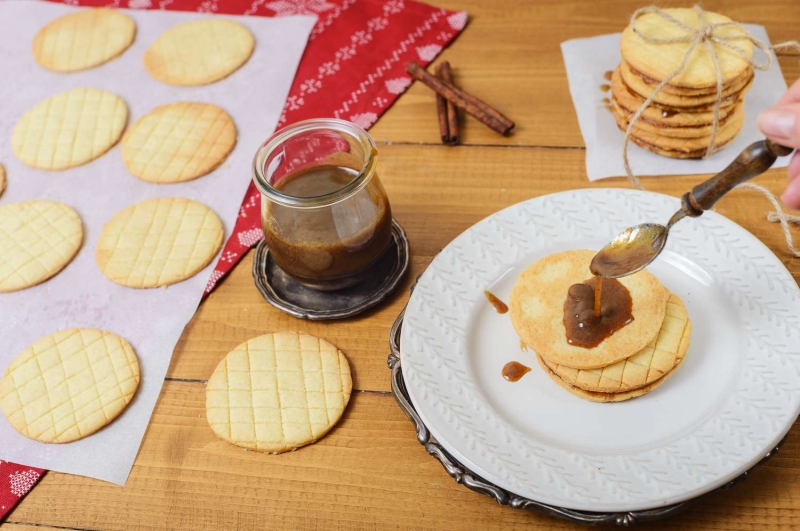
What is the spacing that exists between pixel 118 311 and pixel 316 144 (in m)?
0.43

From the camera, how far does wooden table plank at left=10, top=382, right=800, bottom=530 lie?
2.77 feet

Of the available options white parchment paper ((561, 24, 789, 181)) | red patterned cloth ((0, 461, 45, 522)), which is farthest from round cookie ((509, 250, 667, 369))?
red patterned cloth ((0, 461, 45, 522))

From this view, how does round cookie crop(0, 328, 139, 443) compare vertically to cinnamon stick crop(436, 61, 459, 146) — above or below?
below

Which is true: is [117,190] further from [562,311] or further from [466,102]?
[562,311]

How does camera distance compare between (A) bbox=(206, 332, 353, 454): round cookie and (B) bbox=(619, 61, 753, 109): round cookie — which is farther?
(B) bbox=(619, 61, 753, 109): round cookie

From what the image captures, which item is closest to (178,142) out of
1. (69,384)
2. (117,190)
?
(117,190)

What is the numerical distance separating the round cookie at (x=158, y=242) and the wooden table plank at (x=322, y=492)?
11.8 inches

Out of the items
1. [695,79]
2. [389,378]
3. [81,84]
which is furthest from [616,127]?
[81,84]

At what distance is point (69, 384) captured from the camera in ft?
3.45

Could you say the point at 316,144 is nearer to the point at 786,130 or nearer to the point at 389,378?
the point at 389,378

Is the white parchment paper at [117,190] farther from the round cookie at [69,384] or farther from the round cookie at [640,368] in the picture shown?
the round cookie at [640,368]

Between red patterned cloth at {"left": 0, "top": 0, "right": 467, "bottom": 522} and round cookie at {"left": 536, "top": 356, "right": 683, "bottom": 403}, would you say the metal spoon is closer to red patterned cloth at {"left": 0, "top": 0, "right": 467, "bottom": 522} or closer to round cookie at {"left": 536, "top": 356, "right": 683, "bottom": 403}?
round cookie at {"left": 536, "top": 356, "right": 683, "bottom": 403}

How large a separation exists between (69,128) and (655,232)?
1189 mm

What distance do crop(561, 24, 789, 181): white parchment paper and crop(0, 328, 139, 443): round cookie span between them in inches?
33.6
